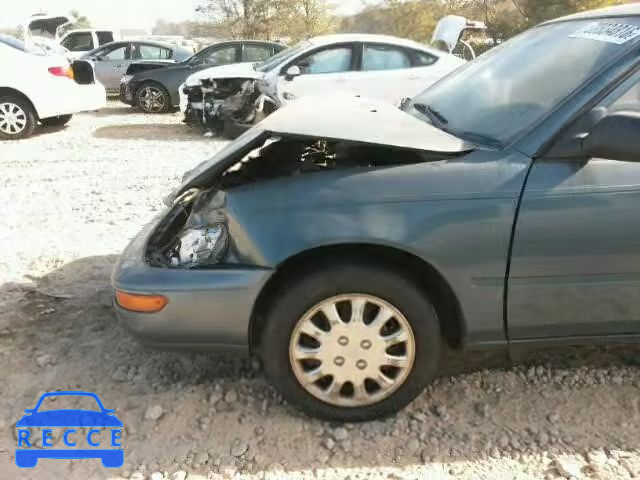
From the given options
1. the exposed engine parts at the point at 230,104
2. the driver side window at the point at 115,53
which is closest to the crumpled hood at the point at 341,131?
the exposed engine parts at the point at 230,104

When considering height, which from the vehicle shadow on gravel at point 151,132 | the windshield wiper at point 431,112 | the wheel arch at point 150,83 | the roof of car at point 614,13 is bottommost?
the vehicle shadow on gravel at point 151,132

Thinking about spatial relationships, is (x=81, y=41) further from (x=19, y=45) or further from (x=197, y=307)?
(x=197, y=307)

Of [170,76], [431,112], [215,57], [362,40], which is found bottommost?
[170,76]

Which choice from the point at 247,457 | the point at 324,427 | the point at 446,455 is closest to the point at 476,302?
the point at 446,455

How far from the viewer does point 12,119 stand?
8.73m

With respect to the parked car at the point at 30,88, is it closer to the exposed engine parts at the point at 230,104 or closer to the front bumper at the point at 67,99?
the front bumper at the point at 67,99

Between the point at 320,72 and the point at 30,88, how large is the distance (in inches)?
166

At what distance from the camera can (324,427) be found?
2508 mm

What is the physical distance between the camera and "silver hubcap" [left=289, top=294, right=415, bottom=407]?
7.75ft

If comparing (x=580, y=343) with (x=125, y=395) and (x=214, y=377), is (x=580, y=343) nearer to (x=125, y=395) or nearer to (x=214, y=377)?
(x=214, y=377)

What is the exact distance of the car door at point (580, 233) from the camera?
7.29ft

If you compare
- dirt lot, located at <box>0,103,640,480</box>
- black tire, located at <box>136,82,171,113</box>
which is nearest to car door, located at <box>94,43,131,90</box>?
black tire, located at <box>136,82,171,113</box>

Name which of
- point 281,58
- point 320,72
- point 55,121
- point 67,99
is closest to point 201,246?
point 320,72

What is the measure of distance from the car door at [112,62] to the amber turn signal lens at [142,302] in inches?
511
